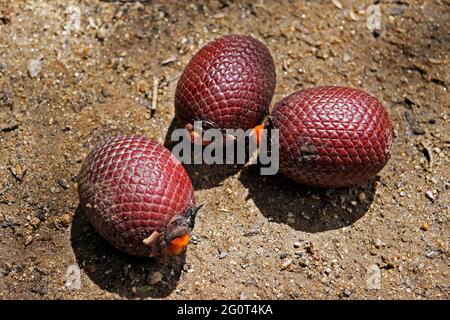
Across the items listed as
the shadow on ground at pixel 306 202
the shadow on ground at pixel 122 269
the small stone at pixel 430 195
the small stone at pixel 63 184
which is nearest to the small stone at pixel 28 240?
the shadow on ground at pixel 122 269

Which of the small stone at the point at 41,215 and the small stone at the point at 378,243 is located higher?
the small stone at the point at 41,215

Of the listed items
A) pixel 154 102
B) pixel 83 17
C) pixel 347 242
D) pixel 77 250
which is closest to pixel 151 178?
pixel 77 250

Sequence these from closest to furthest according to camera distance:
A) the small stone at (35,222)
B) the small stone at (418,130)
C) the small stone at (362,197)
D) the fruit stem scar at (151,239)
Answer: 1. the fruit stem scar at (151,239)
2. the small stone at (35,222)
3. the small stone at (362,197)
4. the small stone at (418,130)

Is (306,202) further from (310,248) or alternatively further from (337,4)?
(337,4)

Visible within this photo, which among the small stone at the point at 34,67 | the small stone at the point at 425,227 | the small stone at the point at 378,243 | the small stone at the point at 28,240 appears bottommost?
the small stone at the point at 28,240

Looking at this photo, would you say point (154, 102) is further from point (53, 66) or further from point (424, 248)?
point (424, 248)

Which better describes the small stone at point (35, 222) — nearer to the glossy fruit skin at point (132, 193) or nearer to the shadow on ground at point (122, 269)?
the shadow on ground at point (122, 269)

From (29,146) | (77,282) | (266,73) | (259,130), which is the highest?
(266,73)
